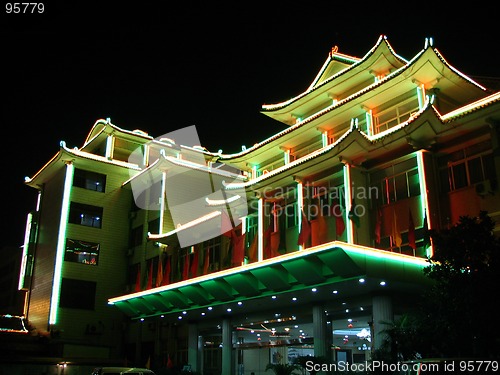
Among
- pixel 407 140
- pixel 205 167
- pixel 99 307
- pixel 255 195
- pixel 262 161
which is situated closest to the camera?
pixel 407 140

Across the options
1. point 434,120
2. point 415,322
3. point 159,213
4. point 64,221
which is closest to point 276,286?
point 415,322

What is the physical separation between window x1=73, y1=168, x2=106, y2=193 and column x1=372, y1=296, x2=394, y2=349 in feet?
86.4

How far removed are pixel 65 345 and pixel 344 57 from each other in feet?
82.3

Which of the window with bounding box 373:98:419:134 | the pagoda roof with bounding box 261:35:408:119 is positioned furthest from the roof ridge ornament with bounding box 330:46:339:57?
the window with bounding box 373:98:419:134

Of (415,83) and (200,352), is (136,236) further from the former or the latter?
(415,83)

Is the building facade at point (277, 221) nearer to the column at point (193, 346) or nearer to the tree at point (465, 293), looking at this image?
the column at point (193, 346)

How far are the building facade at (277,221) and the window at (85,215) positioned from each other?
103 millimetres

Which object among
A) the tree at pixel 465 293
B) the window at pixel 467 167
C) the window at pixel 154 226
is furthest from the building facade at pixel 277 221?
the tree at pixel 465 293

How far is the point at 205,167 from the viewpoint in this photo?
135 feet

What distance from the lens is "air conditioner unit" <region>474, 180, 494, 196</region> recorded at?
20.0 meters

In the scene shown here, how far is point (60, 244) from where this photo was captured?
122ft

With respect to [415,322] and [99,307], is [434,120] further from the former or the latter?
[99,307]

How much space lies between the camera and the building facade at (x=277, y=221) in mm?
20953

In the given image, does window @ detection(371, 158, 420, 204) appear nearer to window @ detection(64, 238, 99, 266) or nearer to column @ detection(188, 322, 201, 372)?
column @ detection(188, 322, 201, 372)
